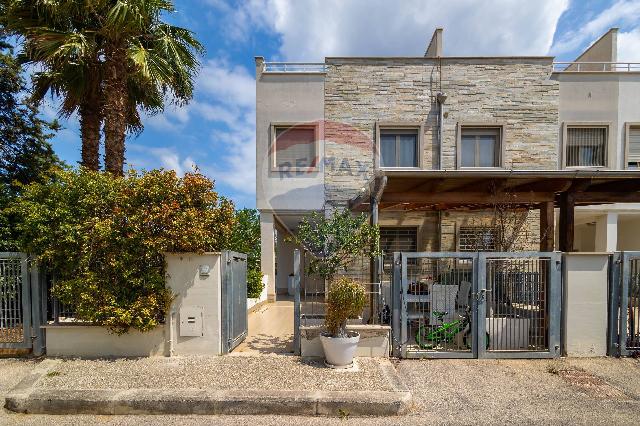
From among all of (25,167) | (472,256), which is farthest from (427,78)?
(25,167)

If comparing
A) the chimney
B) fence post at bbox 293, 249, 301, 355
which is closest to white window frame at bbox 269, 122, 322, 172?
the chimney

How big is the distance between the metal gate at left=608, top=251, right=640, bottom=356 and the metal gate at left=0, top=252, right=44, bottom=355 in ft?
31.2

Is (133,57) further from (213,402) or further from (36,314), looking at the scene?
(213,402)

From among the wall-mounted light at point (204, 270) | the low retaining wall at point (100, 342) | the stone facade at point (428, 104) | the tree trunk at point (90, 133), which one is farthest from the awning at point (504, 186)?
the tree trunk at point (90, 133)

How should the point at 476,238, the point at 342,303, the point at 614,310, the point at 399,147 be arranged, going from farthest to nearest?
the point at 399,147, the point at 476,238, the point at 614,310, the point at 342,303

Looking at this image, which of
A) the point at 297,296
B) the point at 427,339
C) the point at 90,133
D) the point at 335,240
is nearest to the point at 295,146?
the point at 90,133

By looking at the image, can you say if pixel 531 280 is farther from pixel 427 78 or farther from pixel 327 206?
pixel 427 78

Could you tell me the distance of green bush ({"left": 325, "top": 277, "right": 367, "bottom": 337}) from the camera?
505 centimetres

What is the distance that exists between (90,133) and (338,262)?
664cm

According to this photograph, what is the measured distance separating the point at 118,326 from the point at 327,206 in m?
6.87

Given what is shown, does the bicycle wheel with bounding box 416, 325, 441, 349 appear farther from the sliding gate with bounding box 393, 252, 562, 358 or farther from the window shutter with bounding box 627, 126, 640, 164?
the window shutter with bounding box 627, 126, 640, 164

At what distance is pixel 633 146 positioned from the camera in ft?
35.8

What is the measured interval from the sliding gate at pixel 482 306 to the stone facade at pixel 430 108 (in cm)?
523

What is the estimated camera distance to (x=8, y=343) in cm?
561
